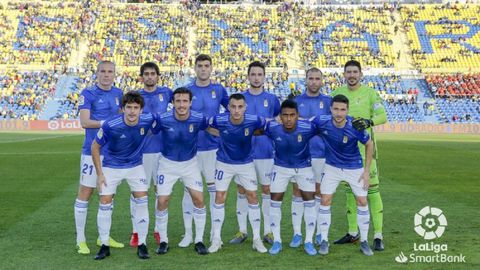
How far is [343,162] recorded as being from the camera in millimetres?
8922

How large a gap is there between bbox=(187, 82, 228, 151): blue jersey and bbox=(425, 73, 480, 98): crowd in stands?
46.7 m

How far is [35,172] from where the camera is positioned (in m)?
19.0

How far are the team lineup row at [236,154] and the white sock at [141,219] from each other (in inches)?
0.6

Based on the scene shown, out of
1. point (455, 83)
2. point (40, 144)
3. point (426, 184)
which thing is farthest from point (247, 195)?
A: point (455, 83)

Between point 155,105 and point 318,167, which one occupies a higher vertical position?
point 155,105

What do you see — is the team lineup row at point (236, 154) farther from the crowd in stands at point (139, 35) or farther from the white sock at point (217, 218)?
the crowd in stands at point (139, 35)

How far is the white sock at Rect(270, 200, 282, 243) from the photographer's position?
894 cm

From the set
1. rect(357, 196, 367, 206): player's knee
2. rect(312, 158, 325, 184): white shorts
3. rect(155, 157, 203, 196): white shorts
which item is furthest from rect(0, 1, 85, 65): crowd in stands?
rect(357, 196, 367, 206): player's knee

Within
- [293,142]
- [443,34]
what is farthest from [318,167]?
[443,34]

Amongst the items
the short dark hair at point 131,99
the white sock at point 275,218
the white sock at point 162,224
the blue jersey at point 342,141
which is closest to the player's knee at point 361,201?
the blue jersey at point 342,141

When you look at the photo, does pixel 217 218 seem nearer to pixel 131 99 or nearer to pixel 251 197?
pixel 251 197

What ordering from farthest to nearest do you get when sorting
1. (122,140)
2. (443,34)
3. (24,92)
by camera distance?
(443,34), (24,92), (122,140)

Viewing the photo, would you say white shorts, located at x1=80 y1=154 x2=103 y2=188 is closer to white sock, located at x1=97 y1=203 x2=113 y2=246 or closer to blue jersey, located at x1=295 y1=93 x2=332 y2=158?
white sock, located at x1=97 y1=203 x2=113 y2=246

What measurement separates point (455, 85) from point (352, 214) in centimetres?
4872
